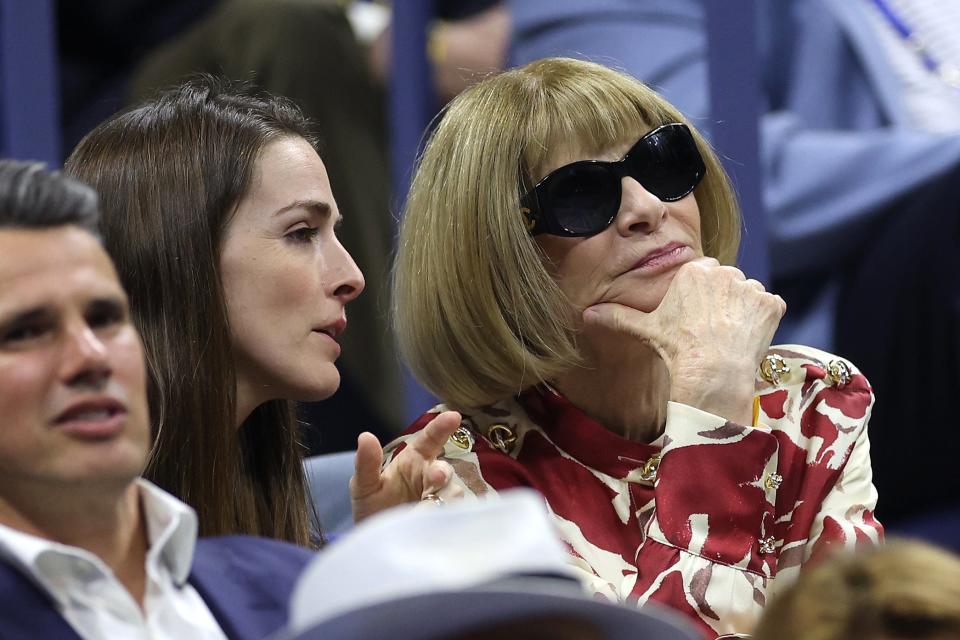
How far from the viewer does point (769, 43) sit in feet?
11.2

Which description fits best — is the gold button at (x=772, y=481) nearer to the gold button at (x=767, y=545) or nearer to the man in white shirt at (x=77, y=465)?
the gold button at (x=767, y=545)

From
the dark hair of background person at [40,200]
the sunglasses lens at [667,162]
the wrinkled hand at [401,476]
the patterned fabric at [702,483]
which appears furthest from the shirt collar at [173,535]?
the sunglasses lens at [667,162]

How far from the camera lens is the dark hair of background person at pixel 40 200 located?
3.95 ft

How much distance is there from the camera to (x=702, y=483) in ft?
5.66

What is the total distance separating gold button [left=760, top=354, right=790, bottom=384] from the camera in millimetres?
1944

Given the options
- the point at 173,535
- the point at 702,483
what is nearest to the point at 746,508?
the point at 702,483

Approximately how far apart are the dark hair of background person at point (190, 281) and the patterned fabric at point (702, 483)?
0.20 metres

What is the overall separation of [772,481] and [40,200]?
37.7 inches

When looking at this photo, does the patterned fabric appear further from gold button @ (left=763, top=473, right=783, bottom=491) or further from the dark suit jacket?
the dark suit jacket

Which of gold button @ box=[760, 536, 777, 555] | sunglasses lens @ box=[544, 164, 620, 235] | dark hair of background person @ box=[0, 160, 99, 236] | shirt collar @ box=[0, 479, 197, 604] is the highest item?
dark hair of background person @ box=[0, 160, 99, 236]

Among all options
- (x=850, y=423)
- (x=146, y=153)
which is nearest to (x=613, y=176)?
(x=850, y=423)

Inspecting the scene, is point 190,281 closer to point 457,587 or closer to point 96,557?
point 96,557

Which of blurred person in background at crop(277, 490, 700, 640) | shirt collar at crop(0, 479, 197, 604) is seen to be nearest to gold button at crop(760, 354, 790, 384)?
shirt collar at crop(0, 479, 197, 604)

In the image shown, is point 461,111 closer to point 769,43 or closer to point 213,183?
point 213,183
